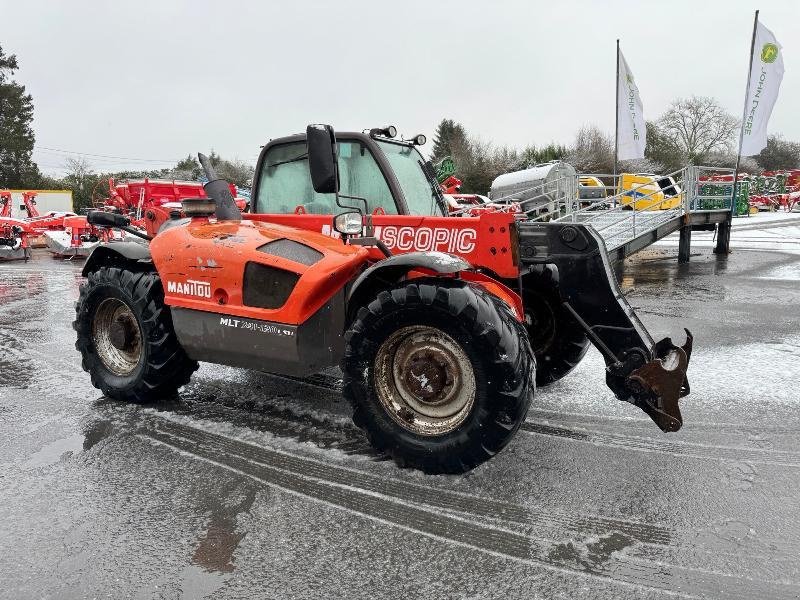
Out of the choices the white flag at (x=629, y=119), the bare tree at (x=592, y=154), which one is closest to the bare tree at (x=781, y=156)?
the bare tree at (x=592, y=154)

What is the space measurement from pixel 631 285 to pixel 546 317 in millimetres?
7342

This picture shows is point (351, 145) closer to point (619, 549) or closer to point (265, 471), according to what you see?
point (265, 471)

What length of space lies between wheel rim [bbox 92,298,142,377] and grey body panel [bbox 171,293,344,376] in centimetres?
88

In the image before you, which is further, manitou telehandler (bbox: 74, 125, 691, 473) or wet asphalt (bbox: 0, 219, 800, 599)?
manitou telehandler (bbox: 74, 125, 691, 473)

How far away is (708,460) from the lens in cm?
379

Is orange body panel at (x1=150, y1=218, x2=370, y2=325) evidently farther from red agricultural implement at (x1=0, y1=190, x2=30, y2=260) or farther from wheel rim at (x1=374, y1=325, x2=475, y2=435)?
red agricultural implement at (x1=0, y1=190, x2=30, y2=260)

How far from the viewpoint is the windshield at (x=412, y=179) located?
452cm

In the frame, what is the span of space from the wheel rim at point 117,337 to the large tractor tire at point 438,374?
7.27 feet

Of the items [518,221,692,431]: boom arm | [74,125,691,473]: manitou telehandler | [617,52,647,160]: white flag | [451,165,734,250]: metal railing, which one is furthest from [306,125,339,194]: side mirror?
[617,52,647,160]: white flag

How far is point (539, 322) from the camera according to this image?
5.06m

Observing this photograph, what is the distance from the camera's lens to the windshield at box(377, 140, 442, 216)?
14.8 feet

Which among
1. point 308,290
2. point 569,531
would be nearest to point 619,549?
point 569,531

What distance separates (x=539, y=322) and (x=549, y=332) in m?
0.11

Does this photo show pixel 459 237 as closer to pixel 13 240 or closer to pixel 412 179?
pixel 412 179
